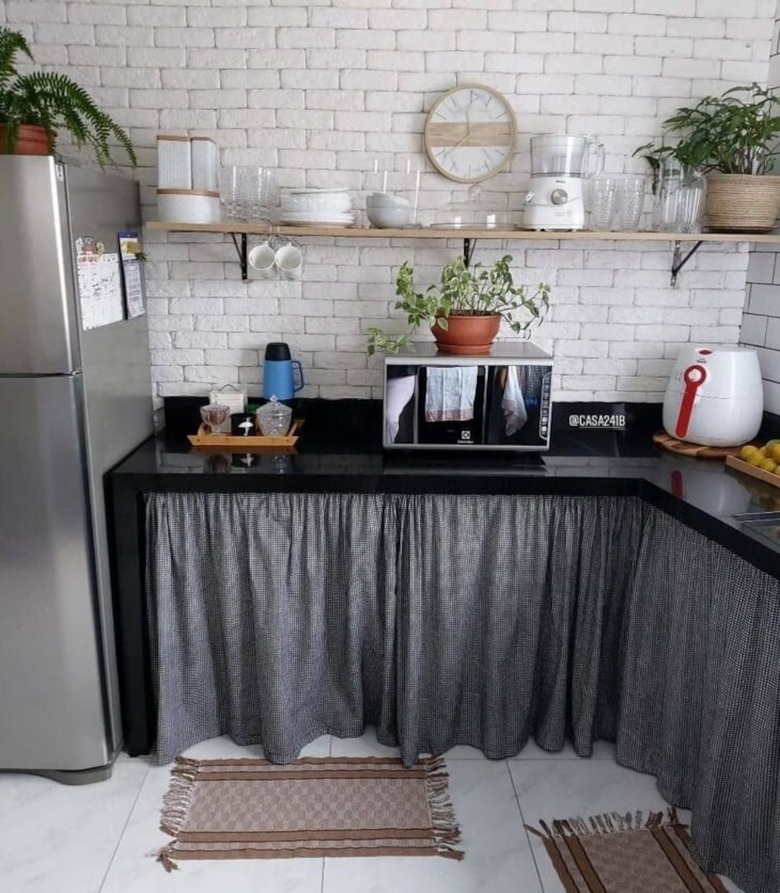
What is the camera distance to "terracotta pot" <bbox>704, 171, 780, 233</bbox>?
2246 mm

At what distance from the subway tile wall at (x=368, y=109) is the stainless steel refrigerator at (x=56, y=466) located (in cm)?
37

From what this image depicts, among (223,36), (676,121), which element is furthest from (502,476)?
(223,36)

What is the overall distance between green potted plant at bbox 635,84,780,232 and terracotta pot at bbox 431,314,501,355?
0.73 m

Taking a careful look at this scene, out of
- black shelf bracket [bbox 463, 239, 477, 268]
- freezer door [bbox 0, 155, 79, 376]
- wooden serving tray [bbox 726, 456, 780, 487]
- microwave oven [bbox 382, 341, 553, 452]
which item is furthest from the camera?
black shelf bracket [bbox 463, 239, 477, 268]

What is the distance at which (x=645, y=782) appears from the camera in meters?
2.16

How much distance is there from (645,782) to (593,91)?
202 cm

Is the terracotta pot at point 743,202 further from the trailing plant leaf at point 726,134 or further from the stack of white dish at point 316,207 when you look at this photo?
the stack of white dish at point 316,207

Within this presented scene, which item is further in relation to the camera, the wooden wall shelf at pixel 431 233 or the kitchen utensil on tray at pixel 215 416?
the kitchen utensil on tray at pixel 215 416

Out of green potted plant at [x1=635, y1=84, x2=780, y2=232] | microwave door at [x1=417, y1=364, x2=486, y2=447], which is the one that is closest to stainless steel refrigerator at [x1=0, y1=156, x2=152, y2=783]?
microwave door at [x1=417, y1=364, x2=486, y2=447]

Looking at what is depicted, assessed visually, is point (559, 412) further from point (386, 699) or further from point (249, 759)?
point (249, 759)

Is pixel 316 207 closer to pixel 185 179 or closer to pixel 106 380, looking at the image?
pixel 185 179

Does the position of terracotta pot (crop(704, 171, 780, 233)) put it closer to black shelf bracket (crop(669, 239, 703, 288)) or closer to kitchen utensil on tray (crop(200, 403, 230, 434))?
black shelf bracket (crop(669, 239, 703, 288))

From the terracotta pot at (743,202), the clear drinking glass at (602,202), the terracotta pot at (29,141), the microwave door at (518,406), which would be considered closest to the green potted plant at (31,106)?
the terracotta pot at (29,141)

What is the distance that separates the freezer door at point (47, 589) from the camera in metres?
1.88
